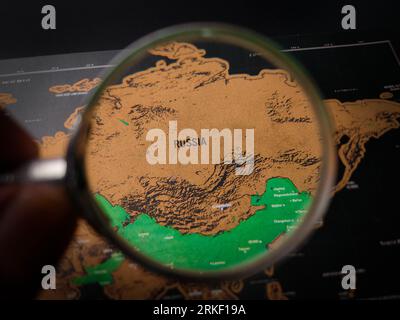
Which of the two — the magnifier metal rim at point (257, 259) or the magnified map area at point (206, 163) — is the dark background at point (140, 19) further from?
the magnifier metal rim at point (257, 259)

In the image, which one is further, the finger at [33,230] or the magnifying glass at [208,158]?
the magnifying glass at [208,158]

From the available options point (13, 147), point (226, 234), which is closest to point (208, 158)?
point (226, 234)

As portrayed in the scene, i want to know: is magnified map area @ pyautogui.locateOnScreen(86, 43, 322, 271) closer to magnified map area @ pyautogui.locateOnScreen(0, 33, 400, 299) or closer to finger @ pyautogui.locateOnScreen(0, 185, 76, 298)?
magnified map area @ pyautogui.locateOnScreen(0, 33, 400, 299)

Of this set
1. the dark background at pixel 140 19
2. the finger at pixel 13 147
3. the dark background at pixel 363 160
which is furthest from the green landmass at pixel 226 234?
the finger at pixel 13 147

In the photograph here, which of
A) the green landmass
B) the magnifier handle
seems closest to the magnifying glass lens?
the green landmass

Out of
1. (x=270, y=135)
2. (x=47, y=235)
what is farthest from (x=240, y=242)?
(x=47, y=235)

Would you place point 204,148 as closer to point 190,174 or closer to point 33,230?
point 190,174

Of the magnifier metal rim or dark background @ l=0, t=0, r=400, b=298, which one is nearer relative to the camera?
the magnifier metal rim
